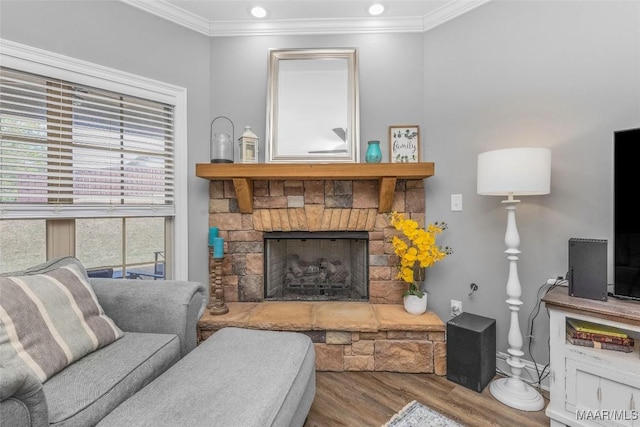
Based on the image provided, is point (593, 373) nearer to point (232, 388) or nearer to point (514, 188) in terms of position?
point (514, 188)

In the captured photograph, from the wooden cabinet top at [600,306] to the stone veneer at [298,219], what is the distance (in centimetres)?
105

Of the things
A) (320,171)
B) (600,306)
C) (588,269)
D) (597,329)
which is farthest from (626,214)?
(320,171)

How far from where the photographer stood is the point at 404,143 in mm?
2387

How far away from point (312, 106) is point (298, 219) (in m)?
0.93

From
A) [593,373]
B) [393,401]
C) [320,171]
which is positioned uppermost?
[320,171]

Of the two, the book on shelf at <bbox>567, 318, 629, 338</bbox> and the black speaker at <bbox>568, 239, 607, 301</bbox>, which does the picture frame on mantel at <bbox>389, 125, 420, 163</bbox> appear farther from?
the book on shelf at <bbox>567, 318, 629, 338</bbox>

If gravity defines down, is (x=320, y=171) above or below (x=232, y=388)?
above

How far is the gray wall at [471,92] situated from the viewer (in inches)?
65.8

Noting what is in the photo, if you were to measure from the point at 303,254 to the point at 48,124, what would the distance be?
1962 mm

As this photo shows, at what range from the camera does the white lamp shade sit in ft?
5.17

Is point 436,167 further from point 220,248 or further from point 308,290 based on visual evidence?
point 220,248

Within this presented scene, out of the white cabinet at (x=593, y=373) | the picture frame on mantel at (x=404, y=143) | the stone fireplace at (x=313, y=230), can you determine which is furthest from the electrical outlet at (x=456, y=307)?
the picture frame on mantel at (x=404, y=143)

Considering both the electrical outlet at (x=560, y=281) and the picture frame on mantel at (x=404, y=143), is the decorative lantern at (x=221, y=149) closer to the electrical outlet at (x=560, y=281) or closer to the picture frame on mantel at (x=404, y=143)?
the picture frame on mantel at (x=404, y=143)

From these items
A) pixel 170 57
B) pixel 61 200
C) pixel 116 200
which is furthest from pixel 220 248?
pixel 170 57
